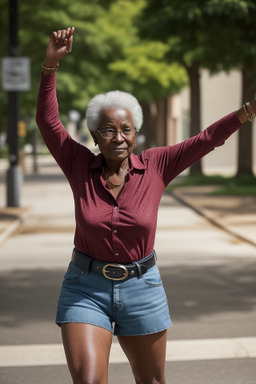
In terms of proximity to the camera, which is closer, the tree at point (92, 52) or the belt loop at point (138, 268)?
the belt loop at point (138, 268)

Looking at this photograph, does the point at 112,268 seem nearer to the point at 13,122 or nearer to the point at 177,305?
the point at 177,305

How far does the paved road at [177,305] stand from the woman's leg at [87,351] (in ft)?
6.73

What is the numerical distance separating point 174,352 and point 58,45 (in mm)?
3286

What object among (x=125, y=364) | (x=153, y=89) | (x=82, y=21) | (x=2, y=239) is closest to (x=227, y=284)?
(x=125, y=364)

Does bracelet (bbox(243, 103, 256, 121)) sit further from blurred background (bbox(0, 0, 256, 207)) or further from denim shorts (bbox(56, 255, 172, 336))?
blurred background (bbox(0, 0, 256, 207))

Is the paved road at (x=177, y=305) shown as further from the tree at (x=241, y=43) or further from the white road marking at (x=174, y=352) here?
the tree at (x=241, y=43)

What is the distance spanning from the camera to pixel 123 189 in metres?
3.91

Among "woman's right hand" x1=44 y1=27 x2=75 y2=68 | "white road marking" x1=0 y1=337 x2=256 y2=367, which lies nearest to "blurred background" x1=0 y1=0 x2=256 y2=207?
"white road marking" x1=0 y1=337 x2=256 y2=367

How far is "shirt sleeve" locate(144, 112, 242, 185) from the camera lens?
156 inches

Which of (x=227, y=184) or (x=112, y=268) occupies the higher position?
(x=112, y=268)

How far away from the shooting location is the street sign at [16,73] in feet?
64.0

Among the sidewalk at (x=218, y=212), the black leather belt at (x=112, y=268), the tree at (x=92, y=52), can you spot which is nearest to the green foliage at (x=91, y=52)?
the tree at (x=92, y=52)

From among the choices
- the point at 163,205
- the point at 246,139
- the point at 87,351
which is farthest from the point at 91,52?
A: the point at 87,351

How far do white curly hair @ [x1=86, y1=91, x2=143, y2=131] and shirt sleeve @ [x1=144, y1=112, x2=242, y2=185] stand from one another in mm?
204
